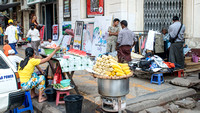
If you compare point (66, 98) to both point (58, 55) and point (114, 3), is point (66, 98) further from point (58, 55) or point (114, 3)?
point (114, 3)

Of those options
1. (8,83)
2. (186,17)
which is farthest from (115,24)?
(8,83)

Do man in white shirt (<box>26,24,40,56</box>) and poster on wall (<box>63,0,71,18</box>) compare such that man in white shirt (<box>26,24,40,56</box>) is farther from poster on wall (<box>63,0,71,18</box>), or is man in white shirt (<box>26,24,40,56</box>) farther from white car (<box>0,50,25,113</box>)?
white car (<box>0,50,25,113</box>)

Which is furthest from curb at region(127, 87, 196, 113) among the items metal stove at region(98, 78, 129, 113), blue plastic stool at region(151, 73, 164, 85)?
metal stove at region(98, 78, 129, 113)

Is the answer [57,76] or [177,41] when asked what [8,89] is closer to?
[57,76]

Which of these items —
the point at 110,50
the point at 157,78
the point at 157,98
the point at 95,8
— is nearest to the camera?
the point at 157,98

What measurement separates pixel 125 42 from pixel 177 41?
5.96 ft

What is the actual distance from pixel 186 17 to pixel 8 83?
7.55 metres

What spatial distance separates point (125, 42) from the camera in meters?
7.73

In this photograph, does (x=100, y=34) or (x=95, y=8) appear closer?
(x=100, y=34)

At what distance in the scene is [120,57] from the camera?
805 centimetres

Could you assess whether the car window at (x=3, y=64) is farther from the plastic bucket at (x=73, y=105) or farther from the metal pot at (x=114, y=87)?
the metal pot at (x=114, y=87)

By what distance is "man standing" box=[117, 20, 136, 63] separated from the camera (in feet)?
25.2

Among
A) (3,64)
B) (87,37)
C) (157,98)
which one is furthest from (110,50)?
(3,64)

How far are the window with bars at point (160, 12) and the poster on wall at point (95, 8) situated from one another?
8.25 ft
